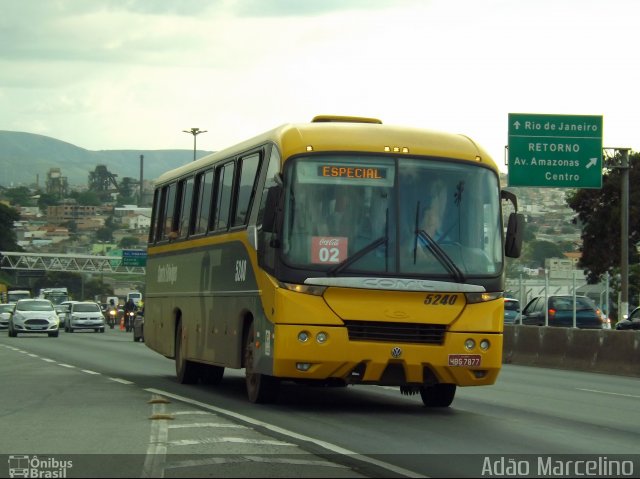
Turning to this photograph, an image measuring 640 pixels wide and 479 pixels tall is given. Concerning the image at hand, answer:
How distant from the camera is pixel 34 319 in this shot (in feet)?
182

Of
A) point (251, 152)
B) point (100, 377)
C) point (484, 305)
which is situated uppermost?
point (251, 152)

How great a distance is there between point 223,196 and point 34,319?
125 feet

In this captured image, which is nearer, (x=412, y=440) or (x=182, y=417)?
(x=412, y=440)

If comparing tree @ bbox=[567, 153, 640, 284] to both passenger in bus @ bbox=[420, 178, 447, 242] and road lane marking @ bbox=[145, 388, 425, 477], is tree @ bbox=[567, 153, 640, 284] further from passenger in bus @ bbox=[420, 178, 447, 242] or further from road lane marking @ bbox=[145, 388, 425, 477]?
passenger in bus @ bbox=[420, 178, 447, 242]

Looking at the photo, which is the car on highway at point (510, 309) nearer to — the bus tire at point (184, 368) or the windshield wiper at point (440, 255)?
the bus tire at point (184, 368)

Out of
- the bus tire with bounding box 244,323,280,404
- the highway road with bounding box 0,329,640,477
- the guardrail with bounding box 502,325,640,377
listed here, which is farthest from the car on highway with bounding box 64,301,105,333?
the bus tire with bounding box 244,323,280,404

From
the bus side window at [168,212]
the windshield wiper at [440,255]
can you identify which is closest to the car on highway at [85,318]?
the bus side window at [168,212]

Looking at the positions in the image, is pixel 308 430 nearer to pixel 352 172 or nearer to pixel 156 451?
pixel 156 451

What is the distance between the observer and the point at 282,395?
18.7 metres

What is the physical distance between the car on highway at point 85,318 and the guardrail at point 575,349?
35520mm

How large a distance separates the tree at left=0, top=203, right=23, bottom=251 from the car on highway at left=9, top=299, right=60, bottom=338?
319ft

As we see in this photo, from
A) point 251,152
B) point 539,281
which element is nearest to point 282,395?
point 251,152

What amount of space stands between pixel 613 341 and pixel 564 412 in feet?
37.7

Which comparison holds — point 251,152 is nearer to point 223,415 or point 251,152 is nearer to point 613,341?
point 223,415
